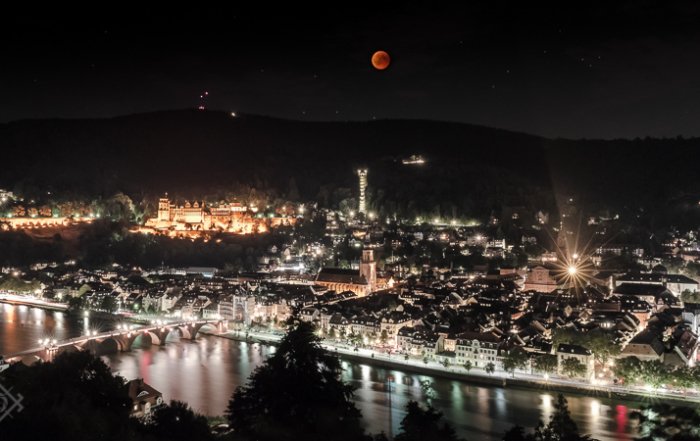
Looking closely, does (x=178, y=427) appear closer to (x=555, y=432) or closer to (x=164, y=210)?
(x=555, y=432)

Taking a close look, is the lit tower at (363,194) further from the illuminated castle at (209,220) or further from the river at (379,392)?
the river at (379,392)

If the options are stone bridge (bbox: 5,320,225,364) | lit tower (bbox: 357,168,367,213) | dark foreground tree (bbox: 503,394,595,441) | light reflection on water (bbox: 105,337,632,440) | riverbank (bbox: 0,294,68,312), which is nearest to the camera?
dark foreground tree (bbox: 503,394,595,441)

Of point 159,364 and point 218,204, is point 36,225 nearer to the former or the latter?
point 218,204

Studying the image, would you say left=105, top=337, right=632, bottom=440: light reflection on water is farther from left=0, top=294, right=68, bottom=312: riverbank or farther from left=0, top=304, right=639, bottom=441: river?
left=0, top=294, right=68, bottom=312: riverbank

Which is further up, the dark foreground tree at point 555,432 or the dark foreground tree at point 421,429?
the dark foreground tree at point 421,429

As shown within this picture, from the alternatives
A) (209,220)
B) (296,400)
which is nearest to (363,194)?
(209,220)

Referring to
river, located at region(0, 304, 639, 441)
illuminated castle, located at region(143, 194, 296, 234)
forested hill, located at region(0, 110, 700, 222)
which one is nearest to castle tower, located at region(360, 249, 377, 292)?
river, located at region(0, 304, 639, 441)

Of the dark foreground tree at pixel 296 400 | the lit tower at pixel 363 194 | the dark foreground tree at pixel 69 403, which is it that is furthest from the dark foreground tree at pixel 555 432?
the lit tower at pixel 363 194
